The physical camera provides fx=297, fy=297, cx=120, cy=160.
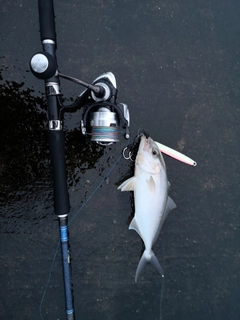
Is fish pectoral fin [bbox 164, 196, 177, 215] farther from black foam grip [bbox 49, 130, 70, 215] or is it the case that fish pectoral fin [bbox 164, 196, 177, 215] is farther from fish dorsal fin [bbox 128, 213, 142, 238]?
black foam grip [bbox 49, 130, 70, 215]

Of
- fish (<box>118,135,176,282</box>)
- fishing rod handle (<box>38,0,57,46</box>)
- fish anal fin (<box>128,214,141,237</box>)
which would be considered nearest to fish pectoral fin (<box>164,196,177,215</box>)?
fish (<box>118,135,176,282</box>)

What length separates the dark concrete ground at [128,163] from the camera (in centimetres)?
253

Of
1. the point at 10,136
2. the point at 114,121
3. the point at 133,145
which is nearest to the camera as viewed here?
the point at 114,121

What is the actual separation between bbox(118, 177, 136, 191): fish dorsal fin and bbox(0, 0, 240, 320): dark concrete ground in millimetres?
157

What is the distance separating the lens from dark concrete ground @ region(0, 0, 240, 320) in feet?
8.30

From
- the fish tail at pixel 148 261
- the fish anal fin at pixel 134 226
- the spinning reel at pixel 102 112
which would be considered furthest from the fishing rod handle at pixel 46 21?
the fish tail at pixel 148 261

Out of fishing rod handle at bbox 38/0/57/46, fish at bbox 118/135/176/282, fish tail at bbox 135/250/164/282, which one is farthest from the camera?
fish tail at bbox 135/250/164/282

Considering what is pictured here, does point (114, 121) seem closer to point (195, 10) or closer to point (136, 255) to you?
point (136, 255)

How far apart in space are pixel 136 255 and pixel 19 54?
79.7 inches

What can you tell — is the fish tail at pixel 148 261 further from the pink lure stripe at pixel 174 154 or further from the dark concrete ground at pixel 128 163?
the pink lure stripe at pixel 174 154

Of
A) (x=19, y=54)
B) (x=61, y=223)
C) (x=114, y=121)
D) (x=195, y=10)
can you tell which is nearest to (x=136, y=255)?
(x=61, y=223)

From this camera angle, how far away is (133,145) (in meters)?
2.67

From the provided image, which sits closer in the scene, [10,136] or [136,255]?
[10,136]

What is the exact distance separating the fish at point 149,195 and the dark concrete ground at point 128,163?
156 mm
